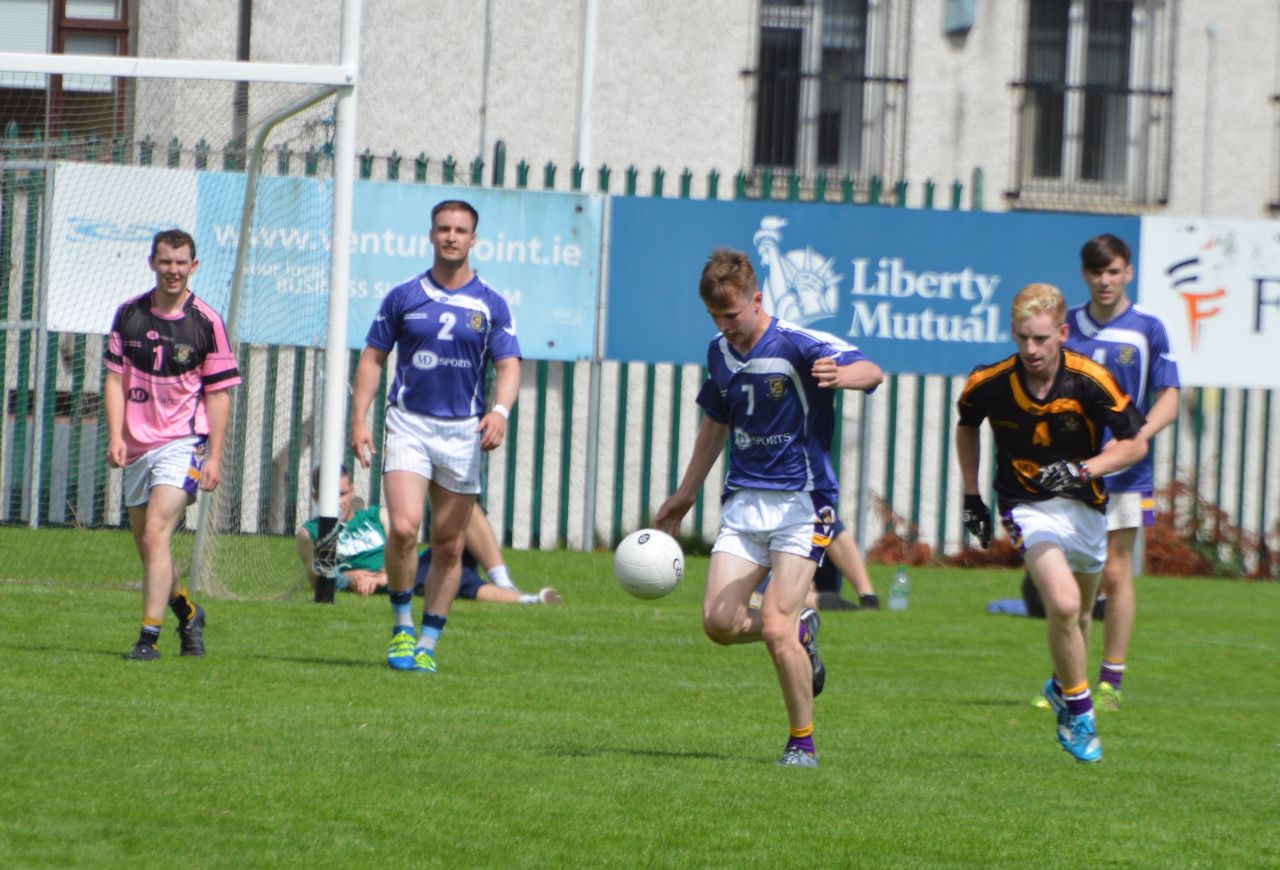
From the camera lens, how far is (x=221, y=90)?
43.7 ft

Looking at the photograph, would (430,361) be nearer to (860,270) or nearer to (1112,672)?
(1112,672)

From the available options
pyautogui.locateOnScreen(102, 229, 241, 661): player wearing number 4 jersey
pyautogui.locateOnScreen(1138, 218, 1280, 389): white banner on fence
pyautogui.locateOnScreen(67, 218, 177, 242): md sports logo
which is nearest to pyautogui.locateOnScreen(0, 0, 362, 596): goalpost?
pyautogui.locateOnScreen(67, 218, 177, 242): md sports logo

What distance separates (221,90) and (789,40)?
8.47 metres

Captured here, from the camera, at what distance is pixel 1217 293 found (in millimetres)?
16922

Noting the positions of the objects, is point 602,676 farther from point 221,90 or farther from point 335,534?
point 221,90

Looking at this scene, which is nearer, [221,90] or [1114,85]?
[221,90]

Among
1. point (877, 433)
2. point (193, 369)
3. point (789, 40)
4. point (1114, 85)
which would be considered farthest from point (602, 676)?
point (1114, 85)

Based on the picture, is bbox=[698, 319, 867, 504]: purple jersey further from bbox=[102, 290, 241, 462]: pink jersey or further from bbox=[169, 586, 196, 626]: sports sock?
bbox=[169, 586, 196, 626]: sports sock

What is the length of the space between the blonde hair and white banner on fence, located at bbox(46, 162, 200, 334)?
7117 millimetres

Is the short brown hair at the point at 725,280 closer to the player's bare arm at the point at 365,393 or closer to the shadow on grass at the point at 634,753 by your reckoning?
the shadow on grass at the point at 634,753

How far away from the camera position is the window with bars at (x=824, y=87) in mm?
20219

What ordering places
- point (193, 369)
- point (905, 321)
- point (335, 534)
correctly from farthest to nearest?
point (905, 321) → point (335, 534) → point (193, 369)

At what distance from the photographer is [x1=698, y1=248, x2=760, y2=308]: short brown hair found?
726 cm

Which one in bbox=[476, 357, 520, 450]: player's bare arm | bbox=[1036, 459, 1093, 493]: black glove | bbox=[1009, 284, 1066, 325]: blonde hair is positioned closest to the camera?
bbox=[1009, 284, 1066, 325]: blonde hair
